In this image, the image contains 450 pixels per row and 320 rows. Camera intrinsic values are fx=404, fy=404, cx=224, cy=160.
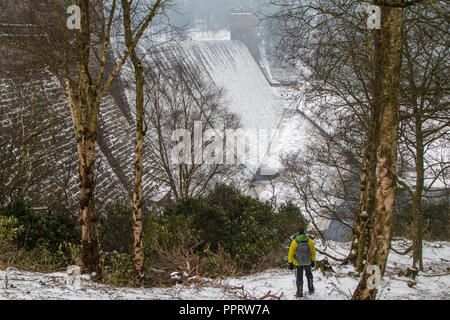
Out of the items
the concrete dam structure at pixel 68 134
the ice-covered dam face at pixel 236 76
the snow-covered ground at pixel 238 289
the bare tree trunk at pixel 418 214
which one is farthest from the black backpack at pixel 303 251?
the ice-covered dam face at pixel 236 76

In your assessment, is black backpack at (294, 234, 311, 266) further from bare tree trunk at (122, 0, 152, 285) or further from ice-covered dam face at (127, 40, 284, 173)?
ice-covered dam face at (127, 40, 284, 173)

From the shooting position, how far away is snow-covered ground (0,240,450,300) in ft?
15.6

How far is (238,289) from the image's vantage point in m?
5.88

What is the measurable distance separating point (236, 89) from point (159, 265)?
22342 mm

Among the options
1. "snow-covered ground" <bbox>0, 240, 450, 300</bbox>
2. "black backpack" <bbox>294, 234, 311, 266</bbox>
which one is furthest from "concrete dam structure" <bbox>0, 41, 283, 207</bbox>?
"black backpack" <bbox>294, 234, 311, 266</bbox>

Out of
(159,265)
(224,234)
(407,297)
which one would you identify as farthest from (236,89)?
(407,297)

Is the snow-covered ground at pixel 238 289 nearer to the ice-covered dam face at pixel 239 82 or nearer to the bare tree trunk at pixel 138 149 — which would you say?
the bare tree trunk at pixel 138 149

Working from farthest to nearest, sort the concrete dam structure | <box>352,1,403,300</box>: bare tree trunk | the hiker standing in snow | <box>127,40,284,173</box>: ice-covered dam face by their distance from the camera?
<box>127,40,284,173</box>: ice-covered dam face
the concrete dam structure
the hiker standing in snow
<box>352,1,403,300</box>: bare tree trunk

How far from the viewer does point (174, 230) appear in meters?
9.10

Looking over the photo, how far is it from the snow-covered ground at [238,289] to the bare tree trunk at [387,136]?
4.88 feet

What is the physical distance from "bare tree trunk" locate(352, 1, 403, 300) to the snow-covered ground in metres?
1.49

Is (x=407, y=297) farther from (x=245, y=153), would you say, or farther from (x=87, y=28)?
(x=245, y=153)

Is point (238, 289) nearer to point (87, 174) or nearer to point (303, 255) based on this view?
point (303, 255)

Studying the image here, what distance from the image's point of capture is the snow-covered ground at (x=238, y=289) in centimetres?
475
